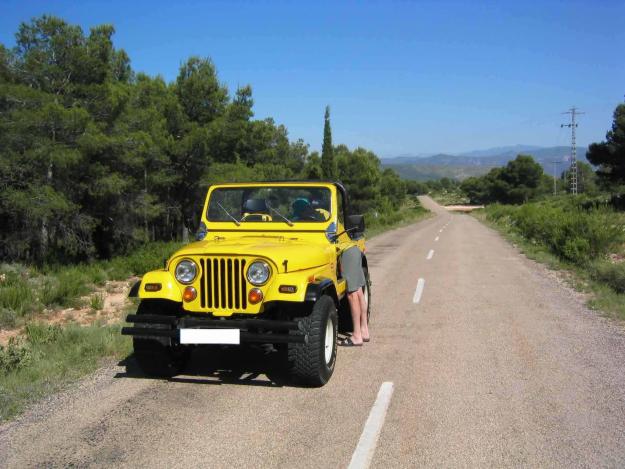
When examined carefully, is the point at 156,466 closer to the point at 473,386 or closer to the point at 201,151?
the point at 473,386

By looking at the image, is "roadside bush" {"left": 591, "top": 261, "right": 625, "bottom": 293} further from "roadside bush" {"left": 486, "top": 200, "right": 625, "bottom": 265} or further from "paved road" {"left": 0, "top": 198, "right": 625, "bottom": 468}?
"paved road" {"left": 0, "top": 198, "right": 625, "bottom": 468}

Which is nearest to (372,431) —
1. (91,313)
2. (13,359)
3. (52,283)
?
(13,359)

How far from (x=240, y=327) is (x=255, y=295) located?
12.7 inches

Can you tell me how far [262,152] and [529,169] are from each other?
66.2m

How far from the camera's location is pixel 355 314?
6.66 metres

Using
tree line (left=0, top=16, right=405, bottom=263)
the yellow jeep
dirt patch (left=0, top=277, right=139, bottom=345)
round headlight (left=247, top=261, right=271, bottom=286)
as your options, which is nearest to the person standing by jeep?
the yellow jeep

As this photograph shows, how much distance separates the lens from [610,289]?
10.9 m

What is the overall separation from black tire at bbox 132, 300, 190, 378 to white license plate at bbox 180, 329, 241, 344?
0.82 feet

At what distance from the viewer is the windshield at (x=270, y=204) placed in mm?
6344

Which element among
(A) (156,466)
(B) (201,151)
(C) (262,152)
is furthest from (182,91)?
(A) (156,466)

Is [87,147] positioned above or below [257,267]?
above

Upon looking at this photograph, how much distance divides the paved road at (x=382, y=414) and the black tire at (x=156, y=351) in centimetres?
13

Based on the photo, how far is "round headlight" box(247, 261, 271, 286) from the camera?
4.95m

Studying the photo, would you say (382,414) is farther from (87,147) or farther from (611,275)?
(87,147)
